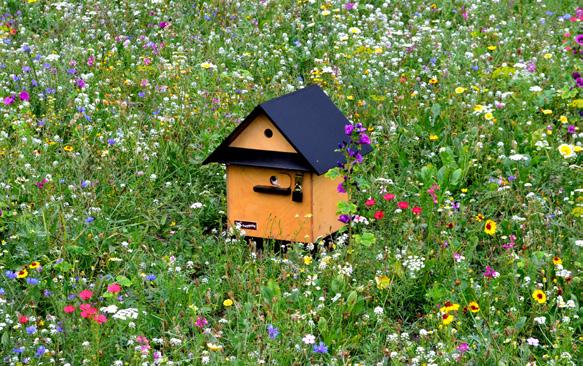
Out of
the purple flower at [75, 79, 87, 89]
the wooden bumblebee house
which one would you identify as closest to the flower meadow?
the purple flower at [75, 79, 87, 89]

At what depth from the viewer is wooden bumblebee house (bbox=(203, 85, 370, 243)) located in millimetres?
4727

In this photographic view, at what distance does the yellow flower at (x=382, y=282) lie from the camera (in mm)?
4363

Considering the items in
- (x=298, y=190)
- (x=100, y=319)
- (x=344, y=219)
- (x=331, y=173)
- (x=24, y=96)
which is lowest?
(x=100, y=319)

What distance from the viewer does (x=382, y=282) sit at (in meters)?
4.37

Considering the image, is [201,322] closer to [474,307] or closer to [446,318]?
[446,318]

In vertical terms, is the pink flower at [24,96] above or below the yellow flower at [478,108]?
above

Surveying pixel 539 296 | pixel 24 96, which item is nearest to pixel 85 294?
pixel 539 296

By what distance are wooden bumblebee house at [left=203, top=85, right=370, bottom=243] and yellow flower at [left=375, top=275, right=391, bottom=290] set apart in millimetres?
515

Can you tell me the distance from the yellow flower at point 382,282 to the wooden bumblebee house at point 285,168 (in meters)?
0.52

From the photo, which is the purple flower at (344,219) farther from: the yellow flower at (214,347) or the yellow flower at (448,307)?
the yellow flower at (214,347)

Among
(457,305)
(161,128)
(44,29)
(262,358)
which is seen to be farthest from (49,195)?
(44,29)

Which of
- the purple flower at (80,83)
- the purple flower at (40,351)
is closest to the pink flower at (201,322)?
the purple flower at (40,351)

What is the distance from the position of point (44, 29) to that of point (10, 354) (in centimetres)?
462

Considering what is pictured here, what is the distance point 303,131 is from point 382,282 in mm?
927
